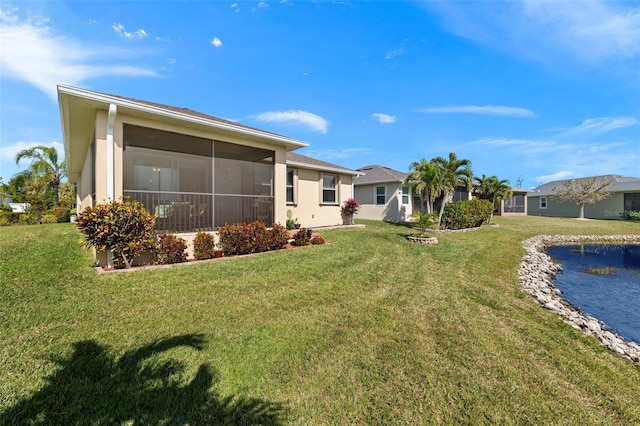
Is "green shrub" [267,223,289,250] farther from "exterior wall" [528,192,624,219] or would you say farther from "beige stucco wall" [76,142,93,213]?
"exterior wall" [528,192,624,219]

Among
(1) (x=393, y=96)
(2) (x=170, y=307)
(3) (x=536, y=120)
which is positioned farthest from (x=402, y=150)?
(2) (x=170, y=307)

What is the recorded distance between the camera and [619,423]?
249cm

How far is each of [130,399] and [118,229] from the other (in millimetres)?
4312

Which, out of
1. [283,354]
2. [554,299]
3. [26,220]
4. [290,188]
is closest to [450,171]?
[290,188]

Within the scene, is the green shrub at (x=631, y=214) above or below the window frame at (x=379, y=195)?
below

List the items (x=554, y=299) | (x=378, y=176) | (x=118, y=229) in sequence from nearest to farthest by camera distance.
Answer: (x=118, y=229) → (x=554, y=299) → (x=378, y=176)

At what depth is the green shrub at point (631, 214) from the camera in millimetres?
24969

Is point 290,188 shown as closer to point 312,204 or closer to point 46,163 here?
point 312,204

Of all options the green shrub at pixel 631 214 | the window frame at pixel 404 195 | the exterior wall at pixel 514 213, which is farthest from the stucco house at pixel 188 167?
the green shrub at pixel 631 214

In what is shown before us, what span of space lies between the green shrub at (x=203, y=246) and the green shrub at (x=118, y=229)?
100 centimetres

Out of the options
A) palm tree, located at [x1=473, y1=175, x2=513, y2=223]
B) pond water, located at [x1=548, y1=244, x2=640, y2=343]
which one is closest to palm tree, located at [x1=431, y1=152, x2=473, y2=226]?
pond water, located at [x1=548, y1=244, x2=640, y2=343]

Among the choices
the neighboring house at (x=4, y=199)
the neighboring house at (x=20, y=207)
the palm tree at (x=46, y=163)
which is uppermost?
the palm tree at (x=46, y=163)

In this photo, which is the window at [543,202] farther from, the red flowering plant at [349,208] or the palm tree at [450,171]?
the red flowering plant at [349,208]

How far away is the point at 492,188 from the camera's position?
23.7 metres
